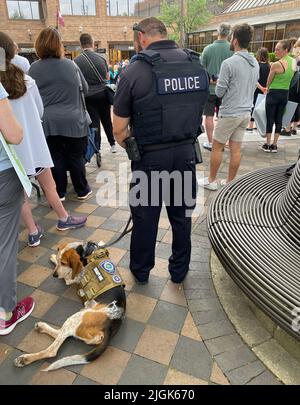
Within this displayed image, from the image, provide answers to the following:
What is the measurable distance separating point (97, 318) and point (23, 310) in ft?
2.16

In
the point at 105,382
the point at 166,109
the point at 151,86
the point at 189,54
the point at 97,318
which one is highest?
the point at 189,54

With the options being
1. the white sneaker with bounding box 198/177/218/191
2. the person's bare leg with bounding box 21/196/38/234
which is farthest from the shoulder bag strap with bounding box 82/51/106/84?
the person's bare leg with bounding box 21/196/38/234

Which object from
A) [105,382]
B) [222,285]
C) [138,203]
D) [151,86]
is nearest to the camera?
[105,382]

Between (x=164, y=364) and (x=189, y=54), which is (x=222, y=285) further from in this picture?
(x=189, y=54)

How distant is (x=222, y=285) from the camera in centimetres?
A: 258

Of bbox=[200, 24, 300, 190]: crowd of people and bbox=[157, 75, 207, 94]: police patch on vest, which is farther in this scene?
bbox=[200, 24, 300, 190]: crowd of people

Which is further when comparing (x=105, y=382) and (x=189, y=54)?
(x=189, y=54)

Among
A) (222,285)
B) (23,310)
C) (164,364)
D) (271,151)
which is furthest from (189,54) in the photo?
(271,151)

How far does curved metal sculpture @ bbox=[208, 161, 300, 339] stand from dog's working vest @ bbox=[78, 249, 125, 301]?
2.54 feet

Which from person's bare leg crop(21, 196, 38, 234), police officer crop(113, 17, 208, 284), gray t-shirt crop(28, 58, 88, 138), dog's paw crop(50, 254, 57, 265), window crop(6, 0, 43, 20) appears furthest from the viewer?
window crop(6, 0, 43, 20)

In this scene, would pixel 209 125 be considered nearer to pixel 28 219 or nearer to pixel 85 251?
pixel 28 219

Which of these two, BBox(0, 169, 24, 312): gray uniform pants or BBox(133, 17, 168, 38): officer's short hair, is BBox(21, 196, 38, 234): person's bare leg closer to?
BBox(0, 169, 24, 312): gray uniform pants

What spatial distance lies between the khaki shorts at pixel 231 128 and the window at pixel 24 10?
34679 mm

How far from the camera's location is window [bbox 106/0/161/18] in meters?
33.8
